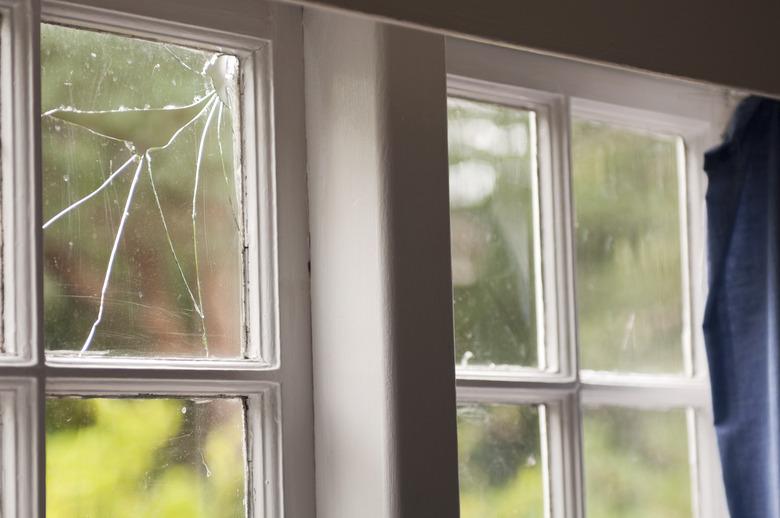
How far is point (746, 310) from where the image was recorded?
1.70 meters

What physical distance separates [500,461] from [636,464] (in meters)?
0.29

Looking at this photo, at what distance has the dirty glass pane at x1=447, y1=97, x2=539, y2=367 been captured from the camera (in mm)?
1566

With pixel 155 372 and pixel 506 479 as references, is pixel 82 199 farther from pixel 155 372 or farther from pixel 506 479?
pixel 506 479

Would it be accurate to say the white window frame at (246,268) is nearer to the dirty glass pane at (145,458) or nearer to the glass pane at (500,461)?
the dirty glass pane at (145,458)

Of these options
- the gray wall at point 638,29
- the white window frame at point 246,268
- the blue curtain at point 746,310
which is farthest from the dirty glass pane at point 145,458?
the blue curtain at point 746,310

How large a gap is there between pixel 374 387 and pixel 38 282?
0.40 metres

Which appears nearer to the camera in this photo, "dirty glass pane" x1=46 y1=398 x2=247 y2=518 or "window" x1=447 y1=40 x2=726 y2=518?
"dirty glass pane" x1=46 y1=398 x2=247 y2=518

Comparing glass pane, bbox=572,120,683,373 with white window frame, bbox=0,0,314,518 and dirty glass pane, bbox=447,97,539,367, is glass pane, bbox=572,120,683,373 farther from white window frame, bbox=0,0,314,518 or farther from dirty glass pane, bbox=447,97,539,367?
white window frame, bbox=0,0,314,518

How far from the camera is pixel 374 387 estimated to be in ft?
4.15

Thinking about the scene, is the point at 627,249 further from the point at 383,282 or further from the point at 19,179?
the point at 19,179

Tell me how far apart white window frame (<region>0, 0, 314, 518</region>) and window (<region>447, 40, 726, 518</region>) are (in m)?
0.27

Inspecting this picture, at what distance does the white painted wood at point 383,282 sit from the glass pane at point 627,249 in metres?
0.46

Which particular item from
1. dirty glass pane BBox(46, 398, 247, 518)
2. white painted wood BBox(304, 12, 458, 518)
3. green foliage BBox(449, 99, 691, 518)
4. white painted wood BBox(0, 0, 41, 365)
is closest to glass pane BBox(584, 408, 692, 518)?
green foliage BBox(449, 99, 691, 518)

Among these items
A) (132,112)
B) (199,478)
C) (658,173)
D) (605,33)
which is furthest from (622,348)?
(132,112)
